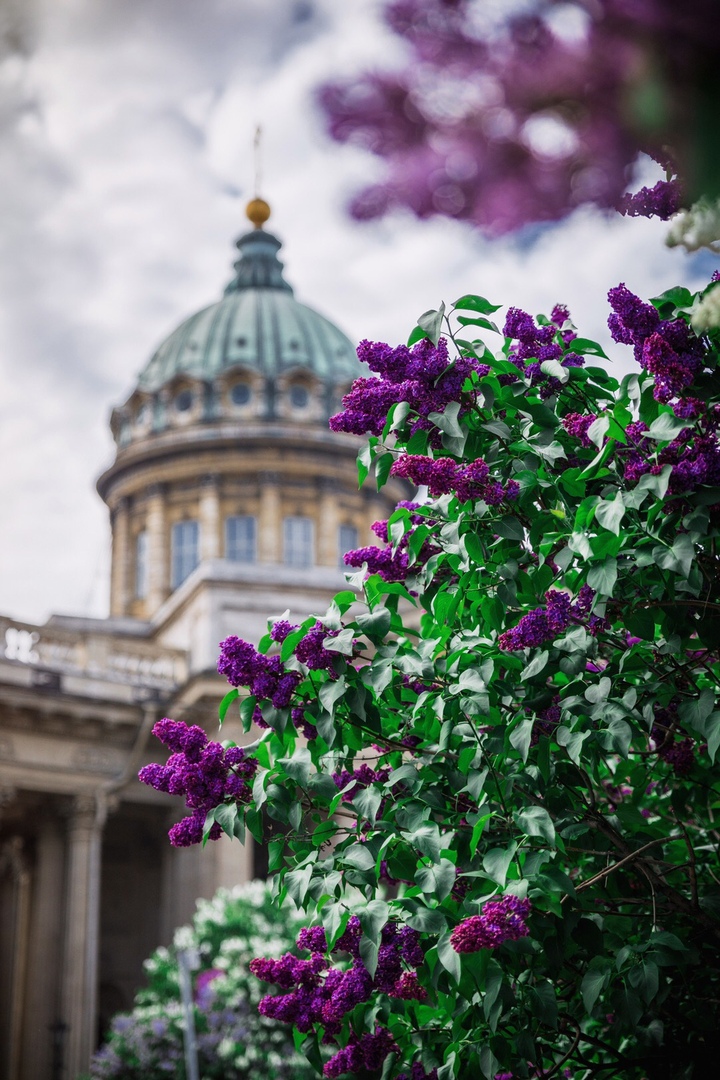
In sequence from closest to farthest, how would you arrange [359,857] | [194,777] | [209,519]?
1. [359,857]
2. [194,777]
3. [209,519]

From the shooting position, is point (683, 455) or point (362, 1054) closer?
point (683, 455)

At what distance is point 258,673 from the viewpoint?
5.40m

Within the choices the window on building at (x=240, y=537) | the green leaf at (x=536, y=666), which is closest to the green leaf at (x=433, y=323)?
the green leaf at (x=536, y=666)

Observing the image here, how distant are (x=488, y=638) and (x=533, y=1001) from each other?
5.04ft

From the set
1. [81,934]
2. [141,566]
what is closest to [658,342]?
[81,934]

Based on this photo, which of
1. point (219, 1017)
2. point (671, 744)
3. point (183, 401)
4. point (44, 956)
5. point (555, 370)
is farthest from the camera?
point (183, 401)

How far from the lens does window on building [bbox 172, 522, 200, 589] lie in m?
42.7

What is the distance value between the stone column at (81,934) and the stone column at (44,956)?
0.65 meters

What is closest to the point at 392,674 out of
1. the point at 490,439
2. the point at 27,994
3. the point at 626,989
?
the point at 490,439

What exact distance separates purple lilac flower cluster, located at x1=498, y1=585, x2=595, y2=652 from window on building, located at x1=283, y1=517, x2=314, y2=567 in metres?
37.7

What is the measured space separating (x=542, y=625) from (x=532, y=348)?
144 cm

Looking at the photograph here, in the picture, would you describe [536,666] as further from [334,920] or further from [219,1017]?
[219,1017]

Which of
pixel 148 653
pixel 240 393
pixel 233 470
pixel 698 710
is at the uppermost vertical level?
pixel 240 393

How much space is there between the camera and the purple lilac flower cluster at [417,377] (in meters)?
5.24
